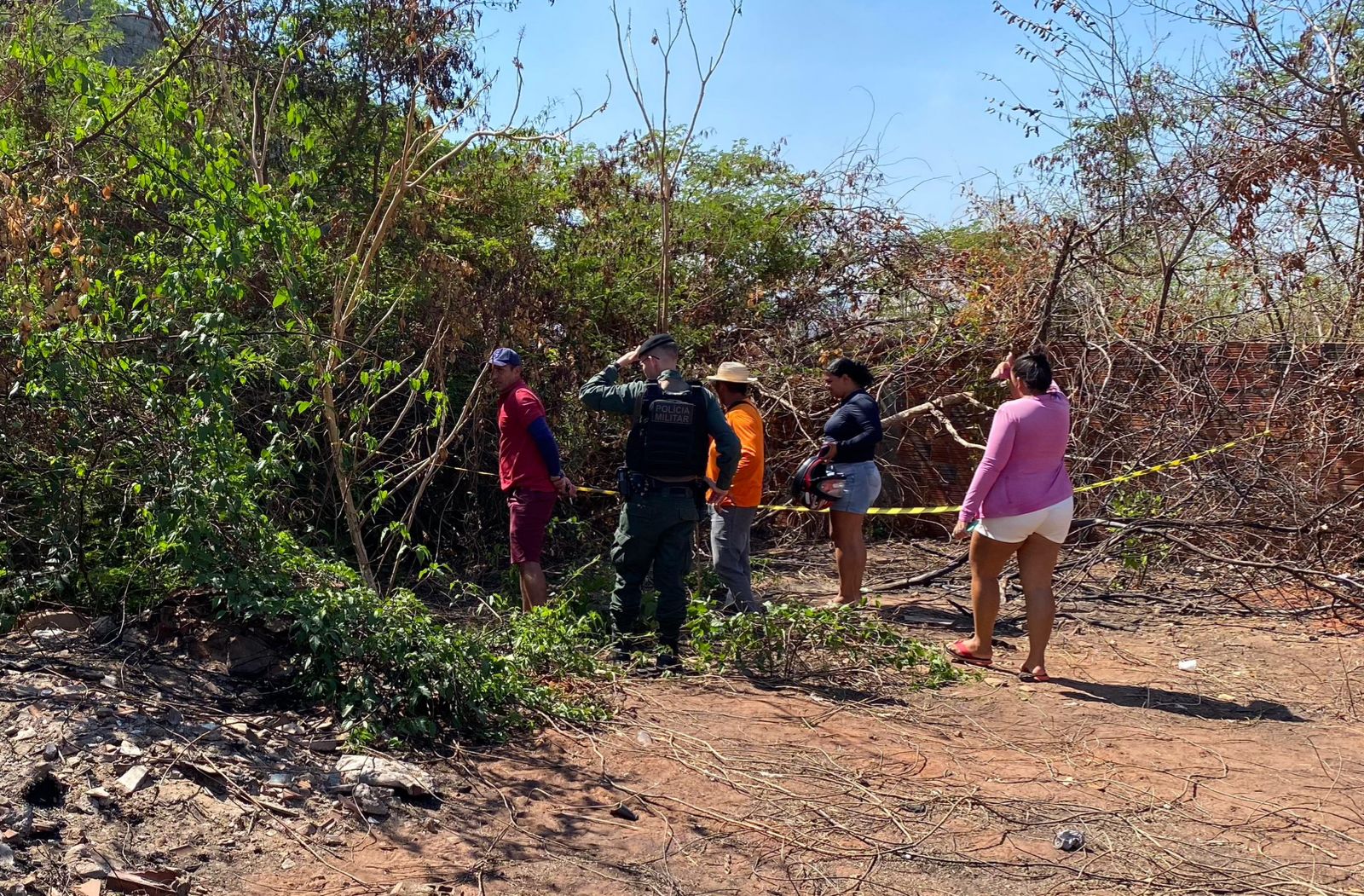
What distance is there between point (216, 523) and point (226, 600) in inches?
12.0

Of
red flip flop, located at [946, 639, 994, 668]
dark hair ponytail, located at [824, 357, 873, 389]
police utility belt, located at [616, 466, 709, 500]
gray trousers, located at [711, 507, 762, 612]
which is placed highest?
dark hair ponytail, located at [824, 357, 873, 389]

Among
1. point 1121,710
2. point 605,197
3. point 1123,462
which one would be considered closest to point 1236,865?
point 1121,710

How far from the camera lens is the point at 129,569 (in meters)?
4.80

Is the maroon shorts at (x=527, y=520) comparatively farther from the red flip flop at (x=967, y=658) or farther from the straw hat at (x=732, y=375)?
the red flip flop at (x=967, y=658)

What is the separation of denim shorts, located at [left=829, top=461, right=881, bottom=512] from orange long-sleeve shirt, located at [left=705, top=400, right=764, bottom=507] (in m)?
0.52

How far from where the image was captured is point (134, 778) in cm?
353

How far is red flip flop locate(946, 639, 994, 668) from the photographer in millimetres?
5887

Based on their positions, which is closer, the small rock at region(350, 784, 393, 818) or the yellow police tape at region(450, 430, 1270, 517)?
the small rock at region(350, 784, 393, 818)

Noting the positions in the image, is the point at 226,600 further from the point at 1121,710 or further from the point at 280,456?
the point at 1121,710

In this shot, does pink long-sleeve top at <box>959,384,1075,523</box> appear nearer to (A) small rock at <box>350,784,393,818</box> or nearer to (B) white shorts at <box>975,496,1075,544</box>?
(B) white shorts at <box>975,496,1075,544</box>

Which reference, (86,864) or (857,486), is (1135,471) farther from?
(86,864)

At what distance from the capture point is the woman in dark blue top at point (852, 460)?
6.46 metres

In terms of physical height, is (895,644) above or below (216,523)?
below

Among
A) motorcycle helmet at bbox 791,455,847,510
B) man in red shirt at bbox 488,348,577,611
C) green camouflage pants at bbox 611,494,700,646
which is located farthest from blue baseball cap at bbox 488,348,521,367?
motorcycle helmet at bbox 791,455,847,510
